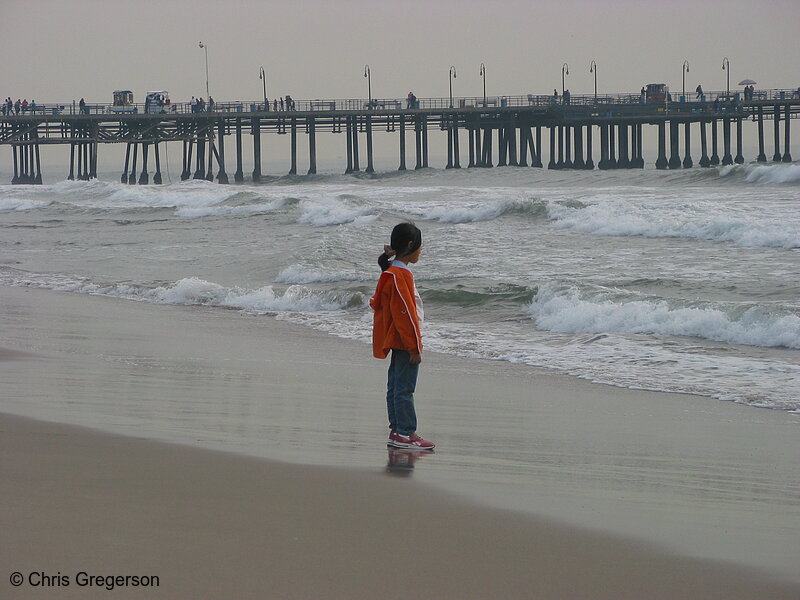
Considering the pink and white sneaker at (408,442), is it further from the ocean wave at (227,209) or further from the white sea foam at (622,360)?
the ocean wave at (227,209)

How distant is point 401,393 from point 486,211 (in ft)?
61.7

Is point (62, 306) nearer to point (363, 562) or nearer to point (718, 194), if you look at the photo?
point (363, 562)

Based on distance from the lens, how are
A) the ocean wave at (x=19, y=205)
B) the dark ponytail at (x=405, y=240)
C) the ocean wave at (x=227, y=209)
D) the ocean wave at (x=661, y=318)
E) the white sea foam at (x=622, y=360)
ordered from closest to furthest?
the dark ponytail at (x=405, y=240)
the white sea foam at (x=622, y=360)
the ocean wave at (x=661, y=318)
the ocean wave at (x=227, y=209)
the ocean wave at (x=19, y=205)

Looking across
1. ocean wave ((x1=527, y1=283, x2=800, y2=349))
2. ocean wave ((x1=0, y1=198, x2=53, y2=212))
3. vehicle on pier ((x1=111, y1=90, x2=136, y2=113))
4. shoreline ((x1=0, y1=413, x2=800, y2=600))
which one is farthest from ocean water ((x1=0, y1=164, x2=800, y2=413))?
vehicle on pier ((x1=111, y1=90, x2=136, y2=113))

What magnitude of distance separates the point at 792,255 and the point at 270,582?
14043 millimetres

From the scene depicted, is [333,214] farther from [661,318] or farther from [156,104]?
[156,104]

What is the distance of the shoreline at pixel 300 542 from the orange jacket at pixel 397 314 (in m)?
0.99

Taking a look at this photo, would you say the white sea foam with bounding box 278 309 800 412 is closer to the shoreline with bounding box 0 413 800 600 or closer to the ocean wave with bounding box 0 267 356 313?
the ocean wave with bounding box 0 267 356 313

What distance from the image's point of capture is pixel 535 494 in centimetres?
393

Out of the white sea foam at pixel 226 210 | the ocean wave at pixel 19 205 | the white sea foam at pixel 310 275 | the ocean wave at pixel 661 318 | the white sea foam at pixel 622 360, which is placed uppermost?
the ocean wave at pixel 19 205

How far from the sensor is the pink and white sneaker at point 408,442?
15.5 ft

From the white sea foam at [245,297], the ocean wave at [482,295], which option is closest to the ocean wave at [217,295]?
the white sea foam at [245,297]

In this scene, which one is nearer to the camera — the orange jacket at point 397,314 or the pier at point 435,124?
the orange jacket at point 397,314

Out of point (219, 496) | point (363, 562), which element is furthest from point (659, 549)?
point (219, 496)
